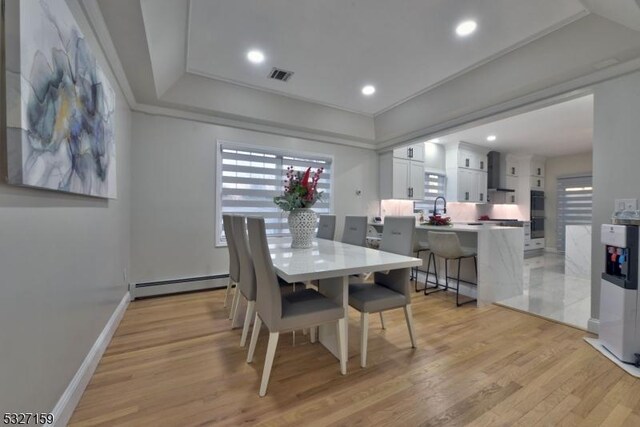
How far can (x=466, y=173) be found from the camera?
6.20m

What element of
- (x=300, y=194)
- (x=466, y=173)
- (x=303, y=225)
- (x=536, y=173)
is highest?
(x=536, y=173)

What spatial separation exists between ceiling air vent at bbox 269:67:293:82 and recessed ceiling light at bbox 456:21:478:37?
179 centimetres

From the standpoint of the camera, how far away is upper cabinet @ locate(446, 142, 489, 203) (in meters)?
6.06

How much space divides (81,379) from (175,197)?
238cm

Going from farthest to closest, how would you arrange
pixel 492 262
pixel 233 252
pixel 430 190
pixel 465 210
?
pixel 465 210, pixel 430 190, pixel 492 262, pixel 233 252


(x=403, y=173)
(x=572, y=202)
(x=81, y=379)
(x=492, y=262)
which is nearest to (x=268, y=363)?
(x=81, y=379)

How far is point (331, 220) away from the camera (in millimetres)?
3605

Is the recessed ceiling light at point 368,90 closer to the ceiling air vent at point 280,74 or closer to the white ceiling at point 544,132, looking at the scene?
the ceiling air vent at point 280,74

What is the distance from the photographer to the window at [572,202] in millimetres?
6836

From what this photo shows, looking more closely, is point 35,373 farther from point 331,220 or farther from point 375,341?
point 331,220

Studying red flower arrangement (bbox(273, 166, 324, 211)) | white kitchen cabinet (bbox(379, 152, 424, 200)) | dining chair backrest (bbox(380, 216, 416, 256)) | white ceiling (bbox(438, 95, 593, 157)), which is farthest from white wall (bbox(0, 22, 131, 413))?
white ceiling (bbox(438, 95, 593, 157))

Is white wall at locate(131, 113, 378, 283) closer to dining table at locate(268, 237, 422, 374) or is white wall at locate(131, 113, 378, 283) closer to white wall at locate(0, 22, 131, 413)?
white wall at locate(0, 22, 131, 413)

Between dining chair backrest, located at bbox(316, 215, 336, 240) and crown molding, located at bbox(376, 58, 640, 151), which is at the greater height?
crown molding, located at bbox(376, 58, 640, 151)

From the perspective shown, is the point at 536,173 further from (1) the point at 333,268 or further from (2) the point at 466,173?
(1) the point at 333,268
